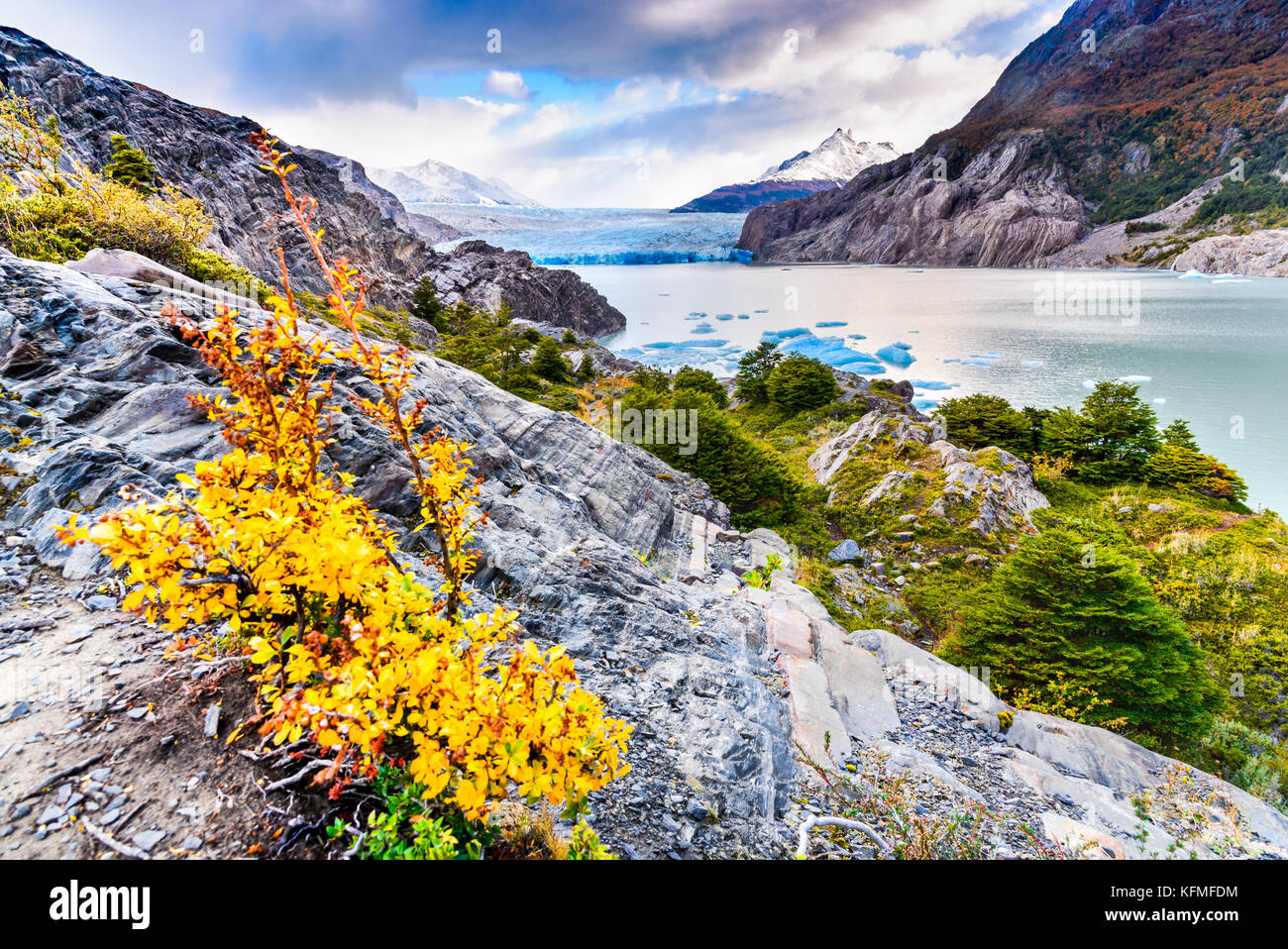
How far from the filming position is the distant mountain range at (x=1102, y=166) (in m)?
108

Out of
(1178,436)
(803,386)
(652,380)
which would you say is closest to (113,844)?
(652,380)

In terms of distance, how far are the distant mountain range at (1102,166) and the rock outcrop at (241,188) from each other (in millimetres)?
111002

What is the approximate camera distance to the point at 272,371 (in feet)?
8.55

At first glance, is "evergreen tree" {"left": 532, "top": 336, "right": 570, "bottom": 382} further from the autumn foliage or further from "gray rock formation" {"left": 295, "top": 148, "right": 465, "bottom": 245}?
"gray rock formation" {"left": 295, "top": 148, "right": 465, "bottom": 245}

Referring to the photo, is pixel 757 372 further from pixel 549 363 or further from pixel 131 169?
pixel 131 169

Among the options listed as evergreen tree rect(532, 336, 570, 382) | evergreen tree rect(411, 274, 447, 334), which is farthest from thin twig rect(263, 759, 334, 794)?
evergreen tree rect(411, 274, 447, 334)

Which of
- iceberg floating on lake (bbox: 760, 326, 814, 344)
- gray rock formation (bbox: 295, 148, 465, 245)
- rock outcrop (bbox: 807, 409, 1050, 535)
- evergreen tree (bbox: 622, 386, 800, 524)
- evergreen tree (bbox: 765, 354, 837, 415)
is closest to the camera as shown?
evergreen tree (bbox: 622, 386, 800, 524)

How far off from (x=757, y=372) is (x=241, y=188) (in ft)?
176

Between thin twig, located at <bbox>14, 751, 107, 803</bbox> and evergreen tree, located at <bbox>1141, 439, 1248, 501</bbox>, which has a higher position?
thin twig, located at <bbox>14, 751, 107, 803</bbox>

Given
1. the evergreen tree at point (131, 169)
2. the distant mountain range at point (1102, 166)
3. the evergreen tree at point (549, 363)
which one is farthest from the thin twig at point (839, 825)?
the distant mountain range at point (1102, 166)

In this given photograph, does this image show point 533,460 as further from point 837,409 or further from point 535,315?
point 535,315

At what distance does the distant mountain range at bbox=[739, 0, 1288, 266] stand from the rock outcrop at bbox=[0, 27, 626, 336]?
364 feet

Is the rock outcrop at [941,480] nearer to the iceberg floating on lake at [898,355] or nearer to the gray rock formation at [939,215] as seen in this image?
the iceberg floating on lake at [898,355]

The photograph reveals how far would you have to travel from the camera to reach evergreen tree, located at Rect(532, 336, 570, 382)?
3241 centimetres
